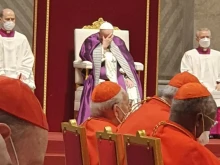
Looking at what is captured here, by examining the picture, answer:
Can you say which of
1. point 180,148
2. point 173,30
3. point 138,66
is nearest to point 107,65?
point 138,66

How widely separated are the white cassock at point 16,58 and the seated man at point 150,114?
4615 mm

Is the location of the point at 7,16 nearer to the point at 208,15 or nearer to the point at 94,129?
the point at 208,15

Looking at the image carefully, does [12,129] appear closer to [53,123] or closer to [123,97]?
[123,97]

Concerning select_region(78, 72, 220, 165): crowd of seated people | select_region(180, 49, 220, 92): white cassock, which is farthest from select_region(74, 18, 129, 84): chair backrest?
select_region(78, 72, 220, 165): crowd of seated people

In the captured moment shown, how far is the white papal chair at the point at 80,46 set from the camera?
388 inches

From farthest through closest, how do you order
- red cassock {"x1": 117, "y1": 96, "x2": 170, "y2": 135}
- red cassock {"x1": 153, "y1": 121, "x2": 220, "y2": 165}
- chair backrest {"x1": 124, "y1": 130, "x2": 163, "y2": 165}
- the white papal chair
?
the white papal chair
red cassock {"x1": 117, "y1": 96, "x2": 170, "y2": 135}
red cassock {"x1": 153, "y1": 121, "x2": 220, "y2": 165}
chair backrest {"x1": 124, "y1": 130, "x2": 163, "y2": 165}

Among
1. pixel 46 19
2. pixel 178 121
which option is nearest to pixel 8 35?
pixel 46 19

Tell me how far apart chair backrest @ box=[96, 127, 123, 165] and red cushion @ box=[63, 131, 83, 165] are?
487mm

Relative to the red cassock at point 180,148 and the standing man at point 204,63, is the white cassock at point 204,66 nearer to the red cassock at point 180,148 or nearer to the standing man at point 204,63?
the standing man at point 204,63

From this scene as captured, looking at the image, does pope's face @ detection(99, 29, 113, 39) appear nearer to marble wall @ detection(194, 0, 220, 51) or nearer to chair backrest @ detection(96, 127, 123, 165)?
marble wall @ detection(194, 0, 220, 51)

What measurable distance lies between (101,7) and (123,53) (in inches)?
45.3

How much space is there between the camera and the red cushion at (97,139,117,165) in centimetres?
403

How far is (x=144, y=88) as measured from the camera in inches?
424

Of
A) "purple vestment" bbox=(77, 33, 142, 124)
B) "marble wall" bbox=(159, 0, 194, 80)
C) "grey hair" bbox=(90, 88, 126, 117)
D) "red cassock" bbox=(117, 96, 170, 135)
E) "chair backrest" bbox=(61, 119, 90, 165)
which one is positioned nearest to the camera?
"red cassock" bbox=(117, 96, 170, 135)
